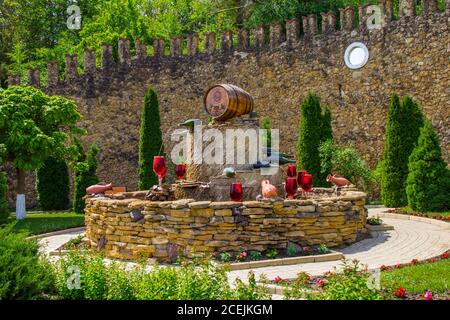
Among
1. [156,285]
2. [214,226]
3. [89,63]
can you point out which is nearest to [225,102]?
[214,226]

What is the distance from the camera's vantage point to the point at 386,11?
20.0 m

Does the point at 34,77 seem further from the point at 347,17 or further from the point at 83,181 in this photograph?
the point at 347,17

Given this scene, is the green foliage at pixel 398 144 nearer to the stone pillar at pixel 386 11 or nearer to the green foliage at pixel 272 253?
the stone pillar at pixel 386 11

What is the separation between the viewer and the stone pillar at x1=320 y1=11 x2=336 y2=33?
21359mm

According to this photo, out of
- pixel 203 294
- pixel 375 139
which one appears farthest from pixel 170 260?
pixel 375 139

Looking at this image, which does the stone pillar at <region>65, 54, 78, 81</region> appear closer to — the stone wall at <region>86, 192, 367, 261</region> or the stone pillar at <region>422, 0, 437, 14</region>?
the stone pillar at <region>422, 0, 437, 14</region>

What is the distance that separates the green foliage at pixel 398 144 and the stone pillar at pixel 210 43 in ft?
30.3

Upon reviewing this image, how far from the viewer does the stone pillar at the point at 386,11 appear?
65.2ft

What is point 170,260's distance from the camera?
912cm

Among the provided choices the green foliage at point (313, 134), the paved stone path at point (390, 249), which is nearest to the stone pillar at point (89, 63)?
the green foliage at point (313, 134)

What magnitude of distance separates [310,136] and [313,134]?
145mm
